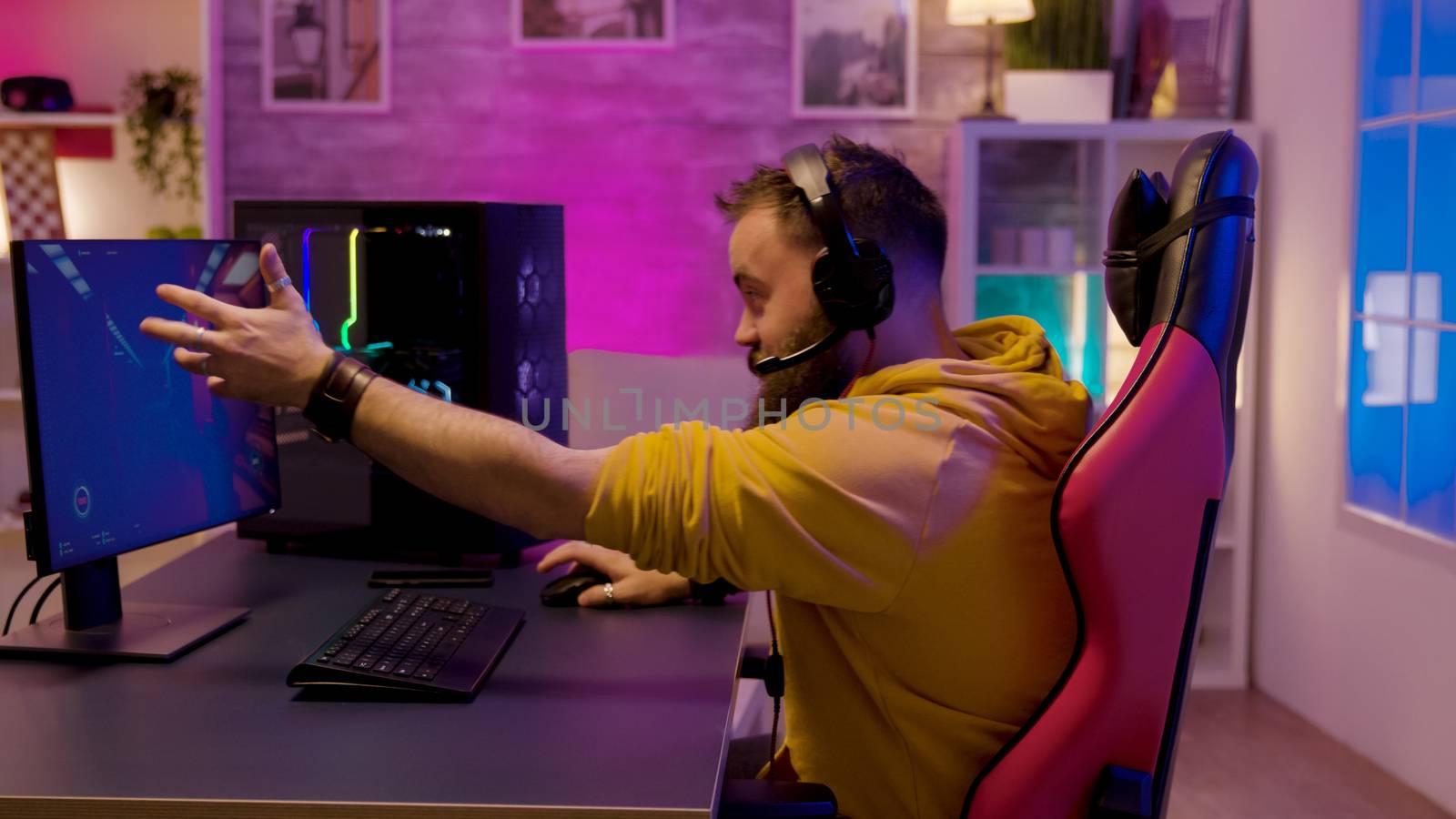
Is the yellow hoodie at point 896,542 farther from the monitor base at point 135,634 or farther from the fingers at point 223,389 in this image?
the monitor base at point 135,634

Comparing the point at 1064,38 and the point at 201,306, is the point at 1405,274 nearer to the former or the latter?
the point at 1064,38

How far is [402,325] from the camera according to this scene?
2.00m

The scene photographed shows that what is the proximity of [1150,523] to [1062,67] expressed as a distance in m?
2.98

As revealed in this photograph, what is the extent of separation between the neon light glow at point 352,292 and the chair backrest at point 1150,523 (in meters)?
1.25

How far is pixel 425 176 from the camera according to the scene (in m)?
3.99

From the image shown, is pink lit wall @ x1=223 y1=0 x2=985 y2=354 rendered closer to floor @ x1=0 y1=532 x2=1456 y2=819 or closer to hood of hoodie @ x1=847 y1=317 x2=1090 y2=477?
floor @ x1=0 y1=532 x2=1456 y2=819

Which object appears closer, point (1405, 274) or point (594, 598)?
point (594, 598)

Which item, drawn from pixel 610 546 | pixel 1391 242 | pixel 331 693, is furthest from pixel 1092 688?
pixel 1391 242

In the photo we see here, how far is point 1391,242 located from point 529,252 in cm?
226

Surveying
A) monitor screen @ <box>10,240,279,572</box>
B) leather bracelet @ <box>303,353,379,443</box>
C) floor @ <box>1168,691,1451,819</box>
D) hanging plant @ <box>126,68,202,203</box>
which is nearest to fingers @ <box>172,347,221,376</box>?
leather bracelet @ <box>303,353,379,443</box>

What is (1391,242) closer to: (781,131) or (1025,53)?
(1025,53)

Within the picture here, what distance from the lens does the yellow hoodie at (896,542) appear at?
1239mm

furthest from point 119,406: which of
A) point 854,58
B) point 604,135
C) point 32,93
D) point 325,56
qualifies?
point 32,93
